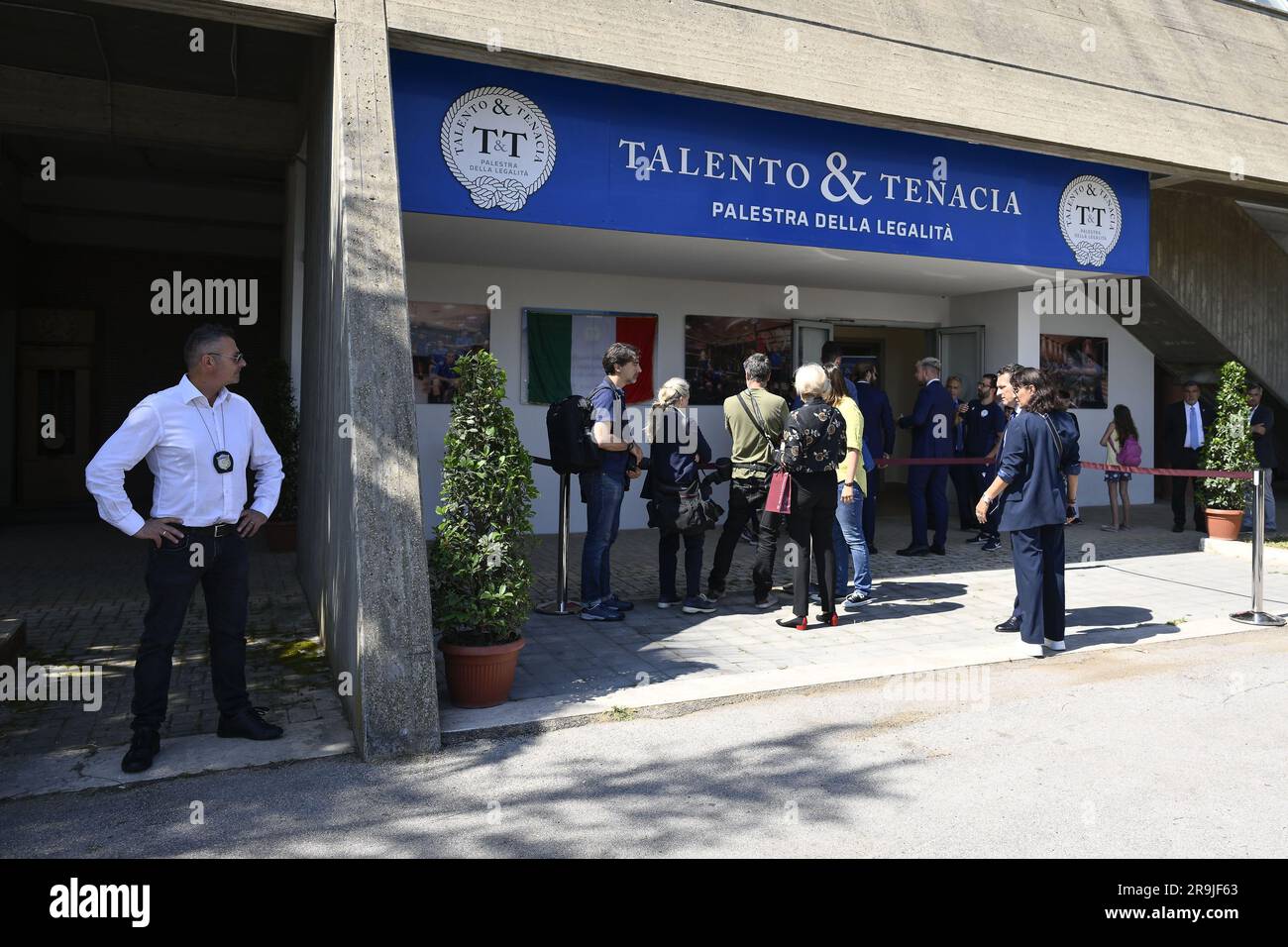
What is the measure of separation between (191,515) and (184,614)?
48cm

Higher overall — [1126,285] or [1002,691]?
[1126,285]

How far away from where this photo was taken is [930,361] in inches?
431

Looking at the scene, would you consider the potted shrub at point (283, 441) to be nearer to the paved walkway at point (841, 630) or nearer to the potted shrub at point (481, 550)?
the paved walkway at point (841, 630)

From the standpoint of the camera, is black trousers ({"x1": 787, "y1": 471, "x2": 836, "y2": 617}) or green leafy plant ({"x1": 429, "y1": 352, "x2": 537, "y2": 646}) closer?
green leafy plant ({"x1": 429, "y1": 352, "x2": 537, "y2": 646})

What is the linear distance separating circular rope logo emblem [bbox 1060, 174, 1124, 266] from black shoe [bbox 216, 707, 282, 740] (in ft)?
30.6

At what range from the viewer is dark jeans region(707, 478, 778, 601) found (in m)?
7.66

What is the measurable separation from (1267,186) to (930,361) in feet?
15.0

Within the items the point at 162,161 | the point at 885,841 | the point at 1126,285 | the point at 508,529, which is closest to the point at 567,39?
the point at 508,529

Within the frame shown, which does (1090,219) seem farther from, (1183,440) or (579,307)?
(579,307)

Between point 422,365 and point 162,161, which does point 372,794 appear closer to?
point 422,365

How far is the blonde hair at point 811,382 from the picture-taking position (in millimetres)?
7105

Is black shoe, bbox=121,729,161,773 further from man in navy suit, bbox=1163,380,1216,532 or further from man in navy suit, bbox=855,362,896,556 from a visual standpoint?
man in navy suit, bbox=1163,380,1216,532

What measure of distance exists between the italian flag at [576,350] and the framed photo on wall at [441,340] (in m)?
0.64

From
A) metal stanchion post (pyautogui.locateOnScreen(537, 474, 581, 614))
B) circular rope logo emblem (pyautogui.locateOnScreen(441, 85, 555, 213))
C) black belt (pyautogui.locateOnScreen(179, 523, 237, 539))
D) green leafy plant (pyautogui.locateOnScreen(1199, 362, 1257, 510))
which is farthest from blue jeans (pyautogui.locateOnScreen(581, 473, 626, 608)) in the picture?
green leafy plant (pyautogui.locateOnScreen(1199, 362, 1257, 510))
